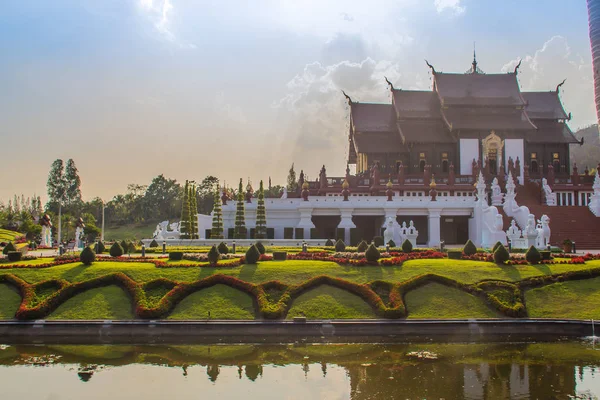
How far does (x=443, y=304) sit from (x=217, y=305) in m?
7.47

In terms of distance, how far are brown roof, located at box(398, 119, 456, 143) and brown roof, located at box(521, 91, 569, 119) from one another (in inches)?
365

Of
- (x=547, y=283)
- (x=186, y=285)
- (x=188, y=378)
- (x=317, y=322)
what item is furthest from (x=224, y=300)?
(x=547, y=283)

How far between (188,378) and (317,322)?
16.4 feet

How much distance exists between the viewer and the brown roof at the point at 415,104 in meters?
58.6

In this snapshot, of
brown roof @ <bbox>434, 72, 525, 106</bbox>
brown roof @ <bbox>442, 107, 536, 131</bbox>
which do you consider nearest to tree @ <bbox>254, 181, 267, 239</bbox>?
brown roof @ <bbox>442, 107, 536, 131</bbox>

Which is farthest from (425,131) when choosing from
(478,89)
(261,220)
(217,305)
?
(217,305)

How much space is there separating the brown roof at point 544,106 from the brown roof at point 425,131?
928cm

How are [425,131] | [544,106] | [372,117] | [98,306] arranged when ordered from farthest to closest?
[544,106] < [372,117] < [425,131] < [98,306]

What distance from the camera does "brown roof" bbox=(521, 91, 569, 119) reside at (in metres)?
59.8

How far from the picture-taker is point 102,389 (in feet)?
42.8

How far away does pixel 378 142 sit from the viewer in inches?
2276

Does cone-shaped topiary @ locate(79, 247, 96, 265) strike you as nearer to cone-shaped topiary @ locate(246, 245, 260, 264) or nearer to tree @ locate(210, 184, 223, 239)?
cone-shaped topiary @ locate(246, 245, 260, 264)

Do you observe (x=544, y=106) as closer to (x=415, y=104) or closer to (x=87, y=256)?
(x=415, y=104)

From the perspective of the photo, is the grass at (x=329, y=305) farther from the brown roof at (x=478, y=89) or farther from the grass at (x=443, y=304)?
the brown roof at (x=478, y=89)
